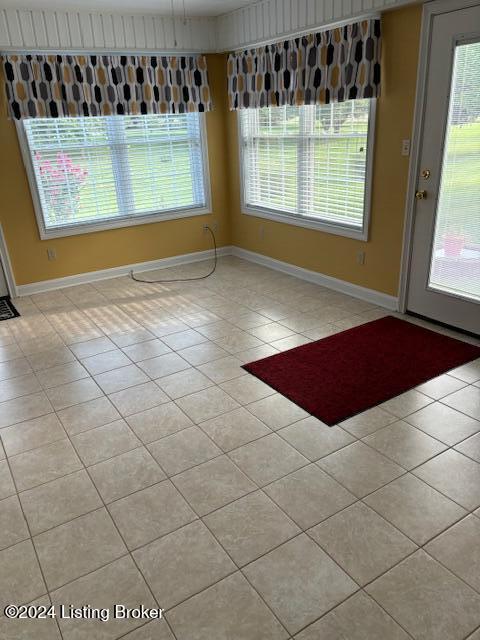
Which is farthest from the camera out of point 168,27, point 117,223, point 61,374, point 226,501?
point 117,223

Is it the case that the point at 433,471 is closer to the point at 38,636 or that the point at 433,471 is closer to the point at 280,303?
the point at 38,636

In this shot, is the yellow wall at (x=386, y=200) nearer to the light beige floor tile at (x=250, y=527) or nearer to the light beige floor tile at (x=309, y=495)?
the light beige floor tile at (x=309, y=495)

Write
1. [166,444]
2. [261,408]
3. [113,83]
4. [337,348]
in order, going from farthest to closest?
[113,83]
[337,348]
[261,408]
[166,444]

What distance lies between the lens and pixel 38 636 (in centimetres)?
165

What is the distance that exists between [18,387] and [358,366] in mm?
2249

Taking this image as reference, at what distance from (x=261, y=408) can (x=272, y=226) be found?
2.92 metres

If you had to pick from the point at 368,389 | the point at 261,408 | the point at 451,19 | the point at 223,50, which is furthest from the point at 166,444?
the point at 223,50

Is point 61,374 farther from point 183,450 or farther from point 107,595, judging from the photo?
point 107,595

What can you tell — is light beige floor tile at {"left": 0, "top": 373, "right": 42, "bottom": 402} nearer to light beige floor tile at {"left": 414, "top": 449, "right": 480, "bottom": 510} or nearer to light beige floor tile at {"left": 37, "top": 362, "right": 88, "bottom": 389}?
light beige floor tile at {"left": 37, "top": 362, "right": 88, "bottom": 389}

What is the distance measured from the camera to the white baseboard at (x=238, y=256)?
4.35m

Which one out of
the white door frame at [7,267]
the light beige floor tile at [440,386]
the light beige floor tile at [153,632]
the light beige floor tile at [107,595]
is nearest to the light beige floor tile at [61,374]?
the light beige floor tile at [107,595]

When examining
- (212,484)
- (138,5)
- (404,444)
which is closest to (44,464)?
(212,484)

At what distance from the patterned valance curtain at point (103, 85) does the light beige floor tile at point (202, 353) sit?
2.65m

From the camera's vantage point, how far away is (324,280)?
480 centimetres
